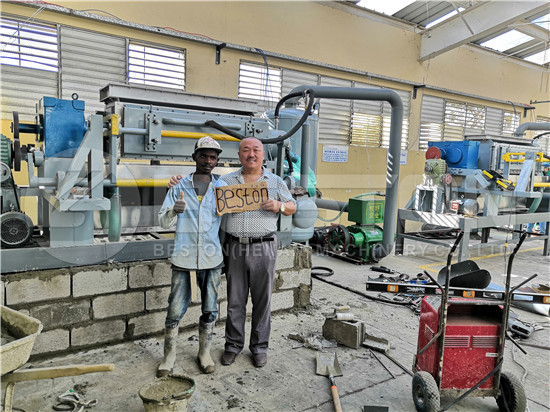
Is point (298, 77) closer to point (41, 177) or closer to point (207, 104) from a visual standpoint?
point (207, 104)

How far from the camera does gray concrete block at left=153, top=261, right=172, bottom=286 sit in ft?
11.5

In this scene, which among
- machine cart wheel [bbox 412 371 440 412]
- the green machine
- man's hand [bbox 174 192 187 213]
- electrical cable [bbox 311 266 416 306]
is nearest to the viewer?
machine cart wheel [bbox 412 371 440 412]

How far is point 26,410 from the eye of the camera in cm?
246

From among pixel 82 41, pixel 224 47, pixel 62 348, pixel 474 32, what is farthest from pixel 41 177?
pixel 474 32

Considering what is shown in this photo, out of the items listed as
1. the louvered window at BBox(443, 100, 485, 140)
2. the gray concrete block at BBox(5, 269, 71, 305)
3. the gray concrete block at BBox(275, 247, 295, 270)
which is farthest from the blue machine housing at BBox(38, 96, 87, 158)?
the louvered window at BBox(443, 100, 485, 140)

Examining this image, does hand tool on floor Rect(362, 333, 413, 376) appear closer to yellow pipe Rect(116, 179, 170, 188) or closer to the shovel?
the shovel

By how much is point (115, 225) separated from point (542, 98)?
1369 cm

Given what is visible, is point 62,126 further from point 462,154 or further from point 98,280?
point 462,154

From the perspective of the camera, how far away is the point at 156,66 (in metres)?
6.34

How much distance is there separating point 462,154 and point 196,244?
572 centimetres

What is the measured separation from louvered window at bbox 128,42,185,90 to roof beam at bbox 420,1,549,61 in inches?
216

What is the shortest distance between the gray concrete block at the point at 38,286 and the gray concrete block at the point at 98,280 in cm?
7

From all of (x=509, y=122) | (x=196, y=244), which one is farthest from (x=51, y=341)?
(x=509, y=122)

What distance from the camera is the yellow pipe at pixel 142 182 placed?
3.37 metres
